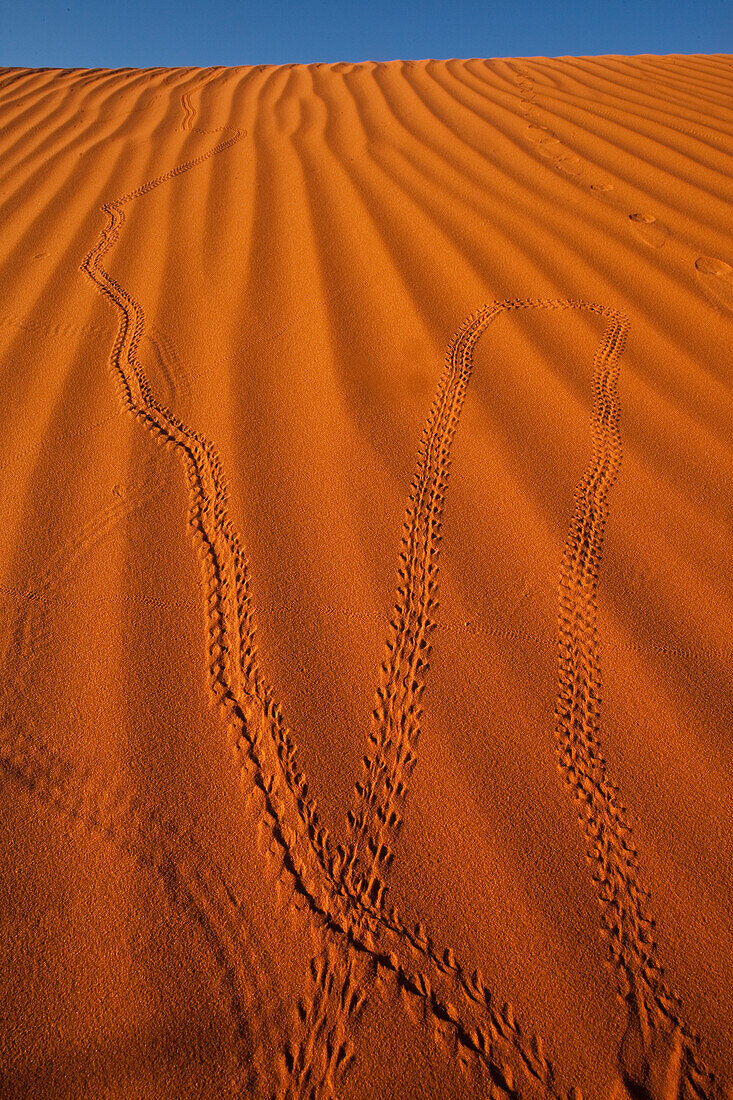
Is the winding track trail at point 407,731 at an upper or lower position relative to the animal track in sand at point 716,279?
lower

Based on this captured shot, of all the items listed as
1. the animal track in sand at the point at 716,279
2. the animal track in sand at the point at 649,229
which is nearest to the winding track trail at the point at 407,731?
the animal track in sand at the point at 716,279

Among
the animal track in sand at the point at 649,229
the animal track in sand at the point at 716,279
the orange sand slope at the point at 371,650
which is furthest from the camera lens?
the animal track in sand at the point at 649,229

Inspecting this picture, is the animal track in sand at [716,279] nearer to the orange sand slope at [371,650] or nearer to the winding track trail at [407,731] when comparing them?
the orange sand slope at [371,650]

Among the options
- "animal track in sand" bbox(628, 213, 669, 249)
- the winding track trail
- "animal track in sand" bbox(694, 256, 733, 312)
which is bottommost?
the winding track trail

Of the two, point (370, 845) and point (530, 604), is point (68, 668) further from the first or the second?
point (530, 604)

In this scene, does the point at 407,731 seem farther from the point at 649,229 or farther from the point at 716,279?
the point at 649,229

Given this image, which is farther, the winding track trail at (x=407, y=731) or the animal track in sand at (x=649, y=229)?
the animal track in sand at (x=649, y=229)

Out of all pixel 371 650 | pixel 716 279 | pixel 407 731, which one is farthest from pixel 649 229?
pixel 407 731

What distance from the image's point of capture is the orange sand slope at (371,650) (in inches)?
41.3

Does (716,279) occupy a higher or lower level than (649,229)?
lower

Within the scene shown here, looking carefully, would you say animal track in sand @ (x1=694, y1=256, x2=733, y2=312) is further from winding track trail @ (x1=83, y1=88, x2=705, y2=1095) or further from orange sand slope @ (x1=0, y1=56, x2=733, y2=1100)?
Answer: winding track trail @ (x1=83, y1=88, x2=705, y2=1095)

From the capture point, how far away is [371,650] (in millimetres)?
1564

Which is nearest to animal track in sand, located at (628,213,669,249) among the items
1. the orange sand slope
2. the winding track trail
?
the orange sand slope

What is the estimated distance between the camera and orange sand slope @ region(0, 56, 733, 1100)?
1049 mm
